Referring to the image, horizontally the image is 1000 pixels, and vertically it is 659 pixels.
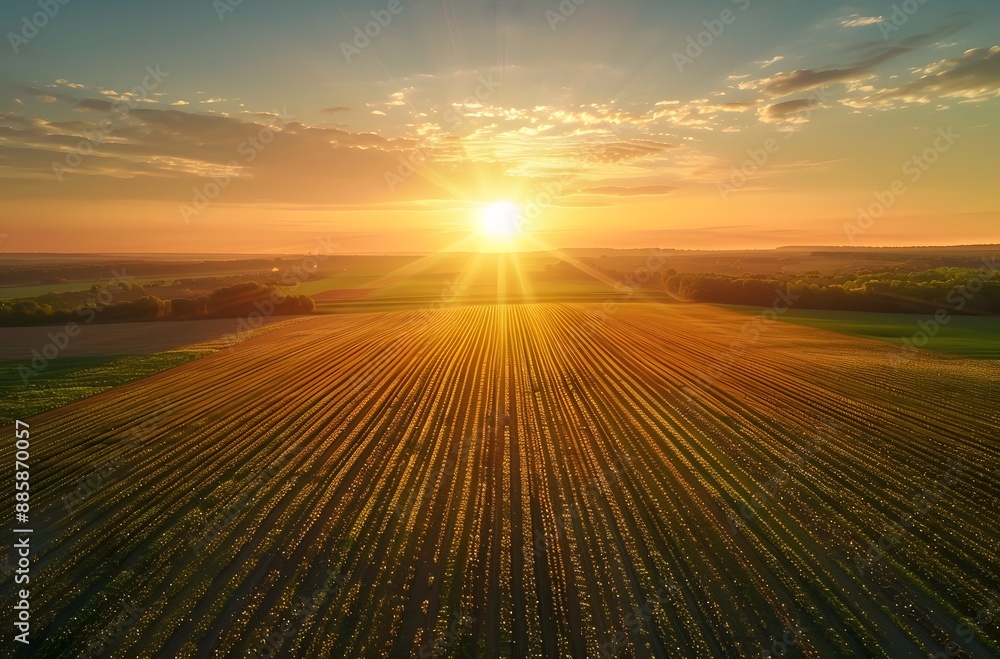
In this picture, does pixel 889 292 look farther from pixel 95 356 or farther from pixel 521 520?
pixel 95 356

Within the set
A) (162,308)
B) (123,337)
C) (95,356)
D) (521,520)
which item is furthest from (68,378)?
(162,308)

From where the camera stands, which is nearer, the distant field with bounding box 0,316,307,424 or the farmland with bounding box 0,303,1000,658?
the farmland with bounding box 0,303,1000,658

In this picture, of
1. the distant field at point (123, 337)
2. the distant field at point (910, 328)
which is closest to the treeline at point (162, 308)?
the distant field at point (123, 337)

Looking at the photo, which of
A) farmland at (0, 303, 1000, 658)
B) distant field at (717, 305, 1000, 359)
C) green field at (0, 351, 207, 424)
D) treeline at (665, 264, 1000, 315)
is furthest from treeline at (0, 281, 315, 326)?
treeline at (665, 264, 1000, 315)

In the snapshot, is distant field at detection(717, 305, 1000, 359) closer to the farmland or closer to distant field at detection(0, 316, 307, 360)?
the farmland

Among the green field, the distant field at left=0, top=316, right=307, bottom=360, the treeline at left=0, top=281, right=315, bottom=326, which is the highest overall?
the treeline at left=0, top=281, right=315, bottom=326

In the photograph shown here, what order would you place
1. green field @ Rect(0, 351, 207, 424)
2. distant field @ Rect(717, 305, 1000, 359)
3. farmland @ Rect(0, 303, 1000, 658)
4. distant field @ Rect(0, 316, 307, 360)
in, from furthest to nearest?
distant field @ Rect(0, 316, 307, 360), distant field @ Rect(717, 305, 1000, 359), green field @ Rect(0, 351, 207, 424), farmland @ Rect(0, 303, 1000, 658)
